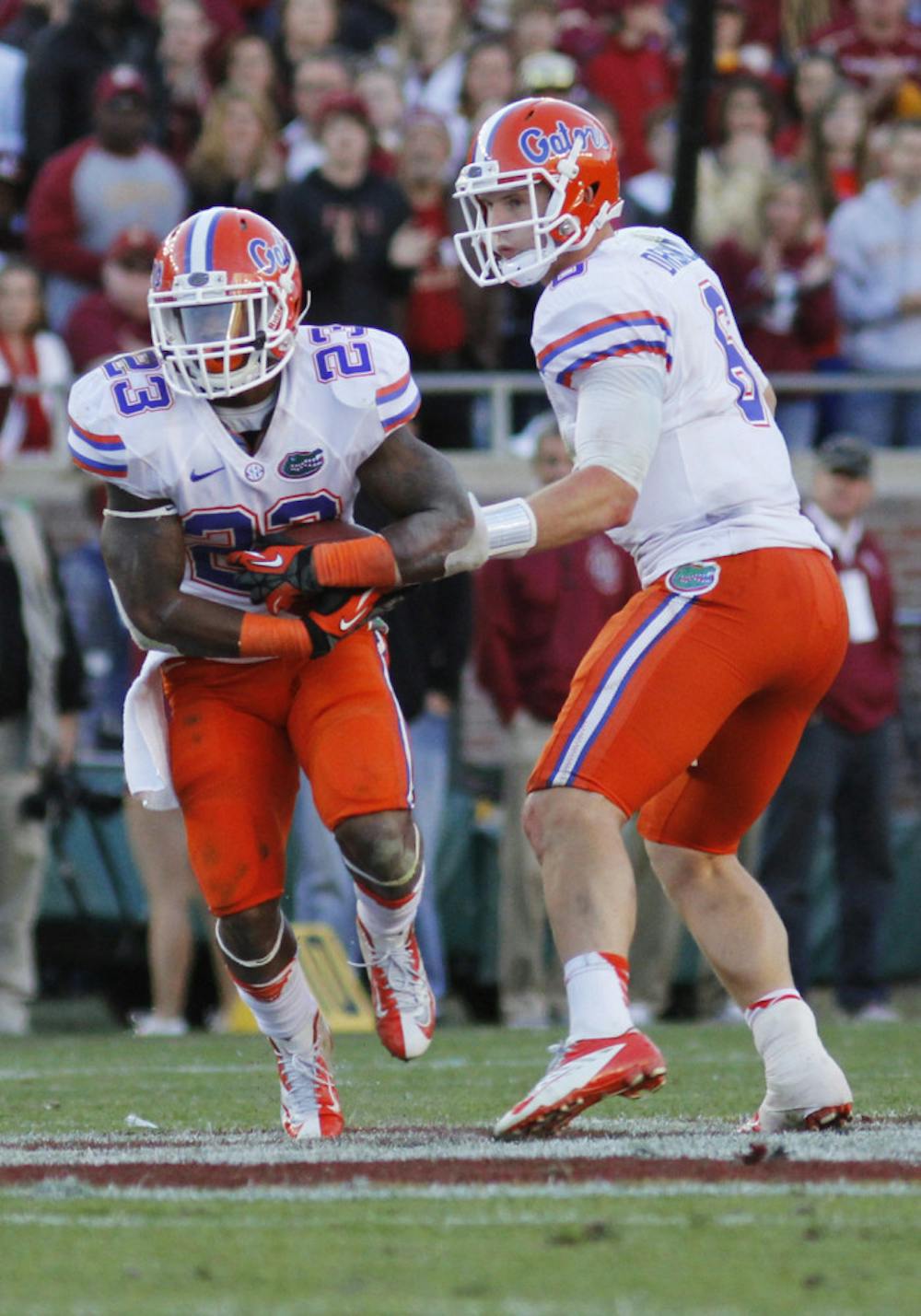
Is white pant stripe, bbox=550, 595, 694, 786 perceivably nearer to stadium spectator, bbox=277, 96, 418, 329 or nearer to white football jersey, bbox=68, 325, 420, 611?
white football jersey, bbox=68, 325, 420, 611

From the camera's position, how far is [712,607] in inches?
161

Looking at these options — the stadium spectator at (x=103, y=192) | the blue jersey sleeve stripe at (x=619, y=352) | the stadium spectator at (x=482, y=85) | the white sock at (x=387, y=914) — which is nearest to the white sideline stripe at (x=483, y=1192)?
the white sock at (x=387, y=914)

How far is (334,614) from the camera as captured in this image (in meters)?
4.32

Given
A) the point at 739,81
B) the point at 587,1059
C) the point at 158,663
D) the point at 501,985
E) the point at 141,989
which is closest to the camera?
the point at 587,1059

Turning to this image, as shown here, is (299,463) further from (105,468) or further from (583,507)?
(583,507)

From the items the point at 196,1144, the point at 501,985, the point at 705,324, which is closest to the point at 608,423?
the point at 705,324

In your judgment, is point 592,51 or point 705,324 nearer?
point 705,324

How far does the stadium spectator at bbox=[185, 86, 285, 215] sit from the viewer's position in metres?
9.41

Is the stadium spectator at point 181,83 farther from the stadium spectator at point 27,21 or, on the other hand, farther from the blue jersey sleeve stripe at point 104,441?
the blue jersey sleeve stripe at point 104,441

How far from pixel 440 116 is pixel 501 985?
3.55 meters

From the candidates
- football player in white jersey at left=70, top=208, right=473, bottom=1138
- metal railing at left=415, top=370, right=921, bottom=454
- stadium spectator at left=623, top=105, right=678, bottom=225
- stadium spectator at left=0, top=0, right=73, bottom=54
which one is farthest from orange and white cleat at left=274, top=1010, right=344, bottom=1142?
stadium spectator at left=0, top=0, right=73, bottom=54

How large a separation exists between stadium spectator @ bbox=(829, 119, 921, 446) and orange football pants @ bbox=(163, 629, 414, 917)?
562 centimetres

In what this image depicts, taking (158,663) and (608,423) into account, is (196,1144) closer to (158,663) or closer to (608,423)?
(158,663)

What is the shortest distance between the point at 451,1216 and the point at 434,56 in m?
7.93
